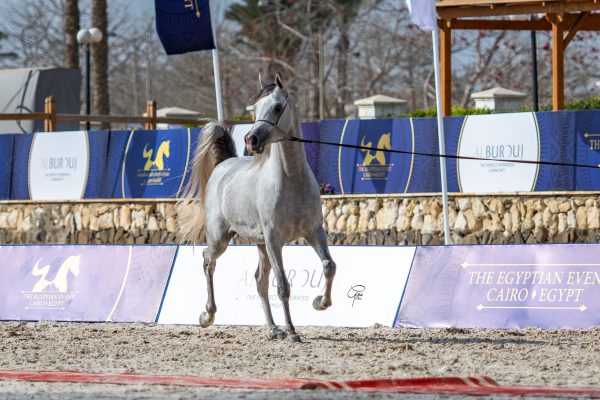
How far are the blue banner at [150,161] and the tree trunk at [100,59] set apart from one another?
37.1ft

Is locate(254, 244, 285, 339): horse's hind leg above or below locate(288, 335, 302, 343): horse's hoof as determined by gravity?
above

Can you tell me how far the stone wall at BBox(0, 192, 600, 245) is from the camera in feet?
60.7

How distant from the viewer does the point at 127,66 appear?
65375 millimetres

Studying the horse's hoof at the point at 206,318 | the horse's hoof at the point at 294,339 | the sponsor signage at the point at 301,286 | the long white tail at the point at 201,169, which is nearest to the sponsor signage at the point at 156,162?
the sponsor signage at the point at 301,286

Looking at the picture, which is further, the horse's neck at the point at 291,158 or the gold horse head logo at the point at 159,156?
the gold horse head logo at the point at 159,156

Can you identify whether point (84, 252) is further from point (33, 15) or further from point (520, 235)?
point (33, 15)

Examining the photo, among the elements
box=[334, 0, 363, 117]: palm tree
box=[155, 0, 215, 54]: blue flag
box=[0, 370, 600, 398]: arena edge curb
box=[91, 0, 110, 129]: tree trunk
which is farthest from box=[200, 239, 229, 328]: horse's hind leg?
box=[334, 0, 363, 117]: palm tree

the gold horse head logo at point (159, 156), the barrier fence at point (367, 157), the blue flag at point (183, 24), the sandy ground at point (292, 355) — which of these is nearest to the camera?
the sandy ground at point (292, 355)

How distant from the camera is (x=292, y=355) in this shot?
10789mm

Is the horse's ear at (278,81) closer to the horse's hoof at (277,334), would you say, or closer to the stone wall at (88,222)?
the horse's hoof at (277,334)

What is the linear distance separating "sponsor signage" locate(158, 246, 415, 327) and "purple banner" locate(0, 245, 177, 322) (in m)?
0.26

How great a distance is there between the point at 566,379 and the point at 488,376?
58 cm

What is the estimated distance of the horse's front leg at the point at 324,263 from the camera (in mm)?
11562

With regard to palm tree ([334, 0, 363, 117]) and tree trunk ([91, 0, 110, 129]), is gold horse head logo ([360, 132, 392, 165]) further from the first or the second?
palm tree ([334, 0, 363, 117])
